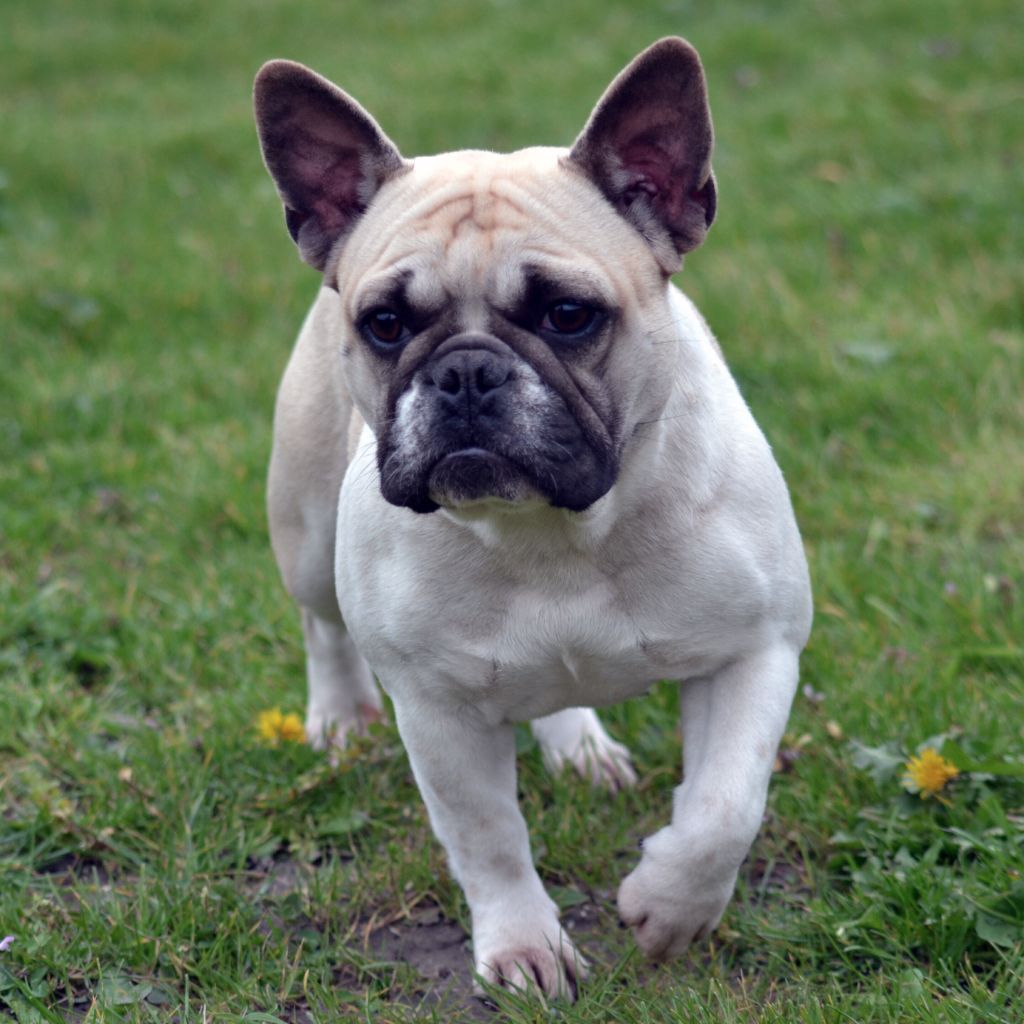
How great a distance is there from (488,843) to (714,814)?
0.55 metres

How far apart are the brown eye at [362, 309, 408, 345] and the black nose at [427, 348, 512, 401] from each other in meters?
0.24

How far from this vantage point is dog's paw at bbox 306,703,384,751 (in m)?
4.24

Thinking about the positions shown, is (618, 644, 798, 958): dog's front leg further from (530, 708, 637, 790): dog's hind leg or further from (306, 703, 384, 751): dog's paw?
(306, 703, 384, 751): dog's paw

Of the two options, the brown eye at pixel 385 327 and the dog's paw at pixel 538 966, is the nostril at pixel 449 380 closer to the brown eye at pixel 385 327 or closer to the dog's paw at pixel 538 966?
the brown eye at pixel 385 327

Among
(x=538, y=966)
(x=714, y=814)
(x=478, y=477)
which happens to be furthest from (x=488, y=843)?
(x=478, y=477)

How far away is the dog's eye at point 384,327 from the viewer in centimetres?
302

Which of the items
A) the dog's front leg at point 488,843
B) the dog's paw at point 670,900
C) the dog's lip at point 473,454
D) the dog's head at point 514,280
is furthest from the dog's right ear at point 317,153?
the dog's paw at point 670,900

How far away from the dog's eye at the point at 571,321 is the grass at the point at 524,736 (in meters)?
1.32

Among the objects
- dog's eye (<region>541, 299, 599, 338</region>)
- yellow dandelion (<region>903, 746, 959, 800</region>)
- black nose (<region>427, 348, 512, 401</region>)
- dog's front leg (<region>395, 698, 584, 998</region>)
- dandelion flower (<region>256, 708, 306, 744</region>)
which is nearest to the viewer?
black nose (<region>427, 348, 512, 401</region>)

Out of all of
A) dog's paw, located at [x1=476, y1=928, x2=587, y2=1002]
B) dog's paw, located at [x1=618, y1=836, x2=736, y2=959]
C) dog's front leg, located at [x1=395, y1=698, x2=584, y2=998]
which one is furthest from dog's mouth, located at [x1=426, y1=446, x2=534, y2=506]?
dog's paw, located at [x1=476, y1=928, x2=587, y2=1002]

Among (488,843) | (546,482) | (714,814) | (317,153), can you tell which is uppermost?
(317,153)

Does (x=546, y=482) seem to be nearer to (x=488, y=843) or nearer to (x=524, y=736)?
(x=488, y=843)

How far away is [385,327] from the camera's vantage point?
10.0ft

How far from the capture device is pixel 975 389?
5461 millimetres
